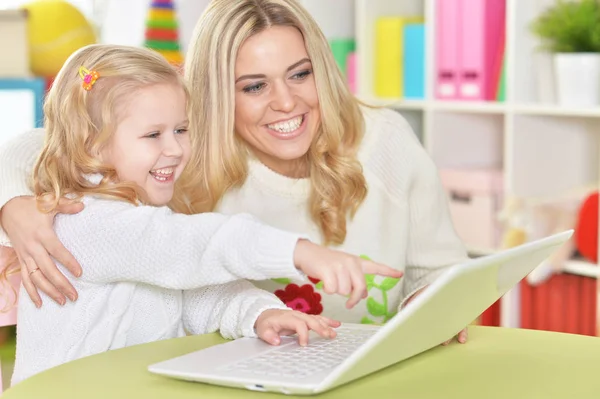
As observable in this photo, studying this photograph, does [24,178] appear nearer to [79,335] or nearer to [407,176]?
[79,335]

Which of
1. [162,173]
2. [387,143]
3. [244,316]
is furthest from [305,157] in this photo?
[244,316]

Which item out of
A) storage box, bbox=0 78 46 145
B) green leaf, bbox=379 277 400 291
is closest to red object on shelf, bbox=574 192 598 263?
green leaf, bbox=379 277 400 291

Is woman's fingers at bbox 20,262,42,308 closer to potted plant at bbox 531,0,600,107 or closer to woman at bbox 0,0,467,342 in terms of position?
woman at bbox 0,0,467,342

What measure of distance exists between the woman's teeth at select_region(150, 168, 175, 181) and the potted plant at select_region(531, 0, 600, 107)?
149 cm

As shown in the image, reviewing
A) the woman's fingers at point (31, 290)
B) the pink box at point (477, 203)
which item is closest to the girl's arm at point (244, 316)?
the woman's fingers at point (31, 290)

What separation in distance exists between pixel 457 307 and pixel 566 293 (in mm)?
1756

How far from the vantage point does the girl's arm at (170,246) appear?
3.75ft

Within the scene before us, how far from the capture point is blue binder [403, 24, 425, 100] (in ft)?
10.0

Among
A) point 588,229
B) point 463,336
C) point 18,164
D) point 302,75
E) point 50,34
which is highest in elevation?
point 50,34

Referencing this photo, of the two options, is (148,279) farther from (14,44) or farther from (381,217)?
(14,44)

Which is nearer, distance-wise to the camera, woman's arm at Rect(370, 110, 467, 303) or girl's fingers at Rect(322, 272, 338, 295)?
girl's fingers at Rect(322, 272, 338, 295)

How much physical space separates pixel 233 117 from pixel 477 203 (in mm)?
1361

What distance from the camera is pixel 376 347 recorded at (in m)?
1.00

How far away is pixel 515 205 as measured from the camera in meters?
2.75
